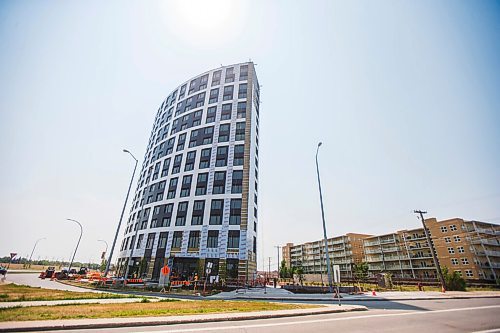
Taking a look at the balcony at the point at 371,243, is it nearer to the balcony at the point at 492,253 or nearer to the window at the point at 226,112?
the balcony at the point at 492,253

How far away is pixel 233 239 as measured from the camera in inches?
1348

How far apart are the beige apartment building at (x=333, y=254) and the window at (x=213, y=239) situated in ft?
156

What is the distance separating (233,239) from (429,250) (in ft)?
191

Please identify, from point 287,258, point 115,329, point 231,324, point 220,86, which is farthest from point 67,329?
point 287,258

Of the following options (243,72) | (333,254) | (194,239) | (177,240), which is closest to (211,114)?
(243,72)

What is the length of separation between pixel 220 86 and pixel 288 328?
163 ft

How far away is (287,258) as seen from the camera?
114438 millimetres

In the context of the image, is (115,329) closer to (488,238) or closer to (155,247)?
(155,247)

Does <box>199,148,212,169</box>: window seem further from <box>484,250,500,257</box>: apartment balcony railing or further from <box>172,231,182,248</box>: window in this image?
<box>484,250,500,257</box>: apartment balcony railing

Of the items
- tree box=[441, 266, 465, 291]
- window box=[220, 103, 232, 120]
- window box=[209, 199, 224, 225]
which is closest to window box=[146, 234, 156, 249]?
window box=[209, 199, 224, 225]

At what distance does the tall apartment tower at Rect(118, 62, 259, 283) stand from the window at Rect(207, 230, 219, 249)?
0.15 meters

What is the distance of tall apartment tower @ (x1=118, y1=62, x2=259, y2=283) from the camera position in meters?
34.4

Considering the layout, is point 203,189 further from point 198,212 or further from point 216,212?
point 216,212

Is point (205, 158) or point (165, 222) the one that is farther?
point (205, 158)
